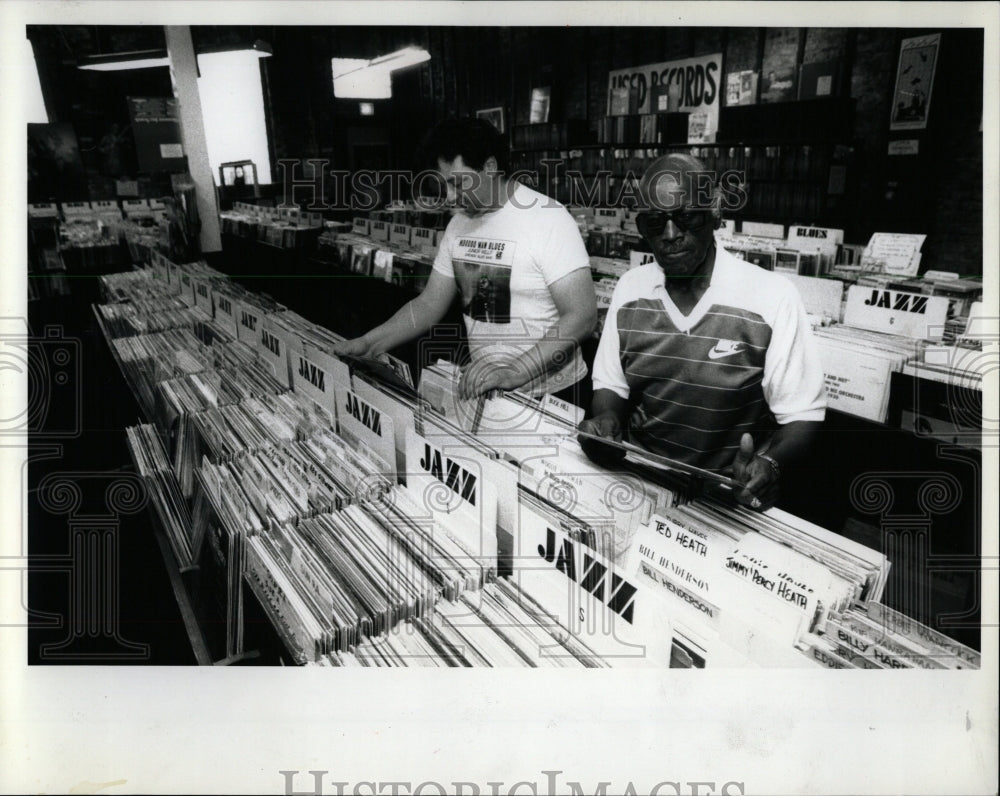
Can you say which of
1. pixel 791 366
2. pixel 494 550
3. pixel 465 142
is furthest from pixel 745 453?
pixel 465 142

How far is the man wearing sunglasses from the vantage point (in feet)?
4.54

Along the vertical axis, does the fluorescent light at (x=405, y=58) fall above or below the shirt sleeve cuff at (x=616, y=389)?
above

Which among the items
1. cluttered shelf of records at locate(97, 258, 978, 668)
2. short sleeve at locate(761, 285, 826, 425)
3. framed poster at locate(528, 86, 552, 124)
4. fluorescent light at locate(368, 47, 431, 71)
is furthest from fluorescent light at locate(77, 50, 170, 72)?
short sleeve at locate(761, 285, 826, 425)

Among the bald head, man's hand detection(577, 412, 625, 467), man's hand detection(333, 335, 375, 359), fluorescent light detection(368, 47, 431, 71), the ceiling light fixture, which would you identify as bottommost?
man's hand detection(577, 412, 625, 467)

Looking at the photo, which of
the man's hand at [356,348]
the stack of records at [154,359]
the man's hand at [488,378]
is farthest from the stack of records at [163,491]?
the man's hand at [488,378]

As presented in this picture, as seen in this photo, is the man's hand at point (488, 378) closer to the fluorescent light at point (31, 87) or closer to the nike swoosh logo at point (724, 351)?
the nike swoosh logo at point (724, 351)

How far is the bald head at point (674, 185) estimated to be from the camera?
52.8 inches

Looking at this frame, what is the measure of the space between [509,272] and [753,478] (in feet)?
3.11

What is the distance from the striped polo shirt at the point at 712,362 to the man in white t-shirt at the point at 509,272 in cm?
20

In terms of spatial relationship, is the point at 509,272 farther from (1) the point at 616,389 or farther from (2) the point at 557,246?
(1) the point at 616,389

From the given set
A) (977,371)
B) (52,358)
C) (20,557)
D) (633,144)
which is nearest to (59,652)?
(20,557)

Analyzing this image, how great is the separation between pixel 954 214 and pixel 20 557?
386cm

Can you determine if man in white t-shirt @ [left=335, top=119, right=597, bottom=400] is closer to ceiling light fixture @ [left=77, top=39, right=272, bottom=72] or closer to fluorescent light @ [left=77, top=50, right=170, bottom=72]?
ceiling light fixture @ [left=77, top=39, right=272, bottom=72]

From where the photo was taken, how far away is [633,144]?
5125 millimetres
